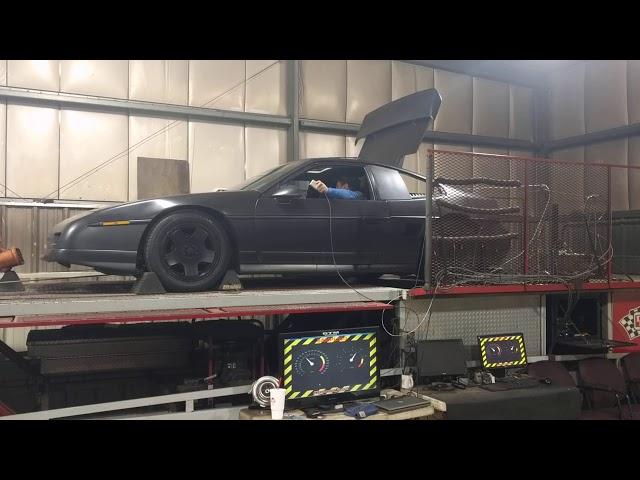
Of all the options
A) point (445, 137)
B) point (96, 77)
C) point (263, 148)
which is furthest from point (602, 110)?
point (96, 77)

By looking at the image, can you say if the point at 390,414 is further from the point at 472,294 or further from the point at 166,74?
the point at 166,74

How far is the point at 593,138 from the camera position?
28.7ft

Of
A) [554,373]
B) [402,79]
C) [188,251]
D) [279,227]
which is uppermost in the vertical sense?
[402,79]

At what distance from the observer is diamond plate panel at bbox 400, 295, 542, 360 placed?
4207mm

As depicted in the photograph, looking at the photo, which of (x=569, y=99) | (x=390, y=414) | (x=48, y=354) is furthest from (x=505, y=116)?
(x=48, y=354)

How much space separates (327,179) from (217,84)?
3.66m

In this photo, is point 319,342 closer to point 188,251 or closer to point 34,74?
point 188,251

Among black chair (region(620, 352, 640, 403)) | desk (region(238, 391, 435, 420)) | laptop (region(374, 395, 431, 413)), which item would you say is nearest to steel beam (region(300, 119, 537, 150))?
black chair (region(620, 352, 640, 403))

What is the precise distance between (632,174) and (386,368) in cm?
643

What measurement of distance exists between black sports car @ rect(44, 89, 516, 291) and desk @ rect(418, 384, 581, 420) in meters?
1.20

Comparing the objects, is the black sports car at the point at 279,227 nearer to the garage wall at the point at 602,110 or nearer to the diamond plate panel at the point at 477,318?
the diamond plate panel at the point at 477,318

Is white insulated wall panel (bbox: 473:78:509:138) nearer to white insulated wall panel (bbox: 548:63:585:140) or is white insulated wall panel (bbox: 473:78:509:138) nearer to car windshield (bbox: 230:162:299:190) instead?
white insulated wall panel (bbox: 548:63:585:140)

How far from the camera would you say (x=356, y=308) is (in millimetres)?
3672

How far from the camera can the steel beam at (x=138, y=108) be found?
20.9 feet
